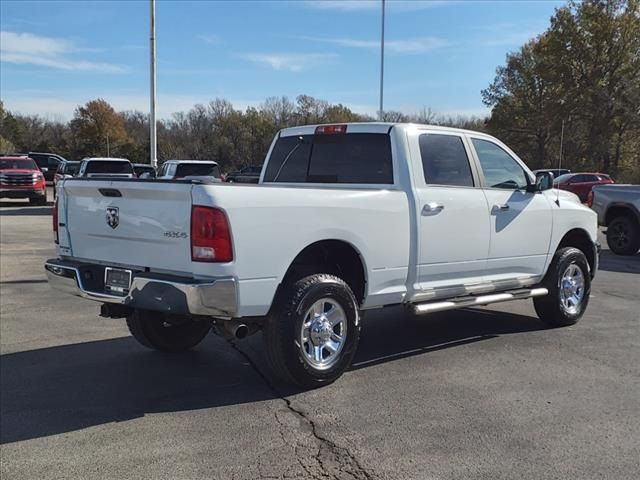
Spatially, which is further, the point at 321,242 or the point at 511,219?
the point at 511,219

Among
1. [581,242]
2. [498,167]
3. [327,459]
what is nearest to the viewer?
[327,459]

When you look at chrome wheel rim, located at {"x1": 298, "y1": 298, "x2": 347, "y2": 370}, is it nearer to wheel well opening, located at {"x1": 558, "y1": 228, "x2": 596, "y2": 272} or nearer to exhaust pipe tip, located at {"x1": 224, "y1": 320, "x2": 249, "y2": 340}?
exhaust pipe tip, located at {"x1": 224, "y1": 320, "x2": 249, "y2": 340}

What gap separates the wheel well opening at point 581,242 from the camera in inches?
291

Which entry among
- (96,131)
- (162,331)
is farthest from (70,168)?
(96,131)

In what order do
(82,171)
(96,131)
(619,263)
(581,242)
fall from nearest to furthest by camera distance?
1. (581,242)
2. (619,263)
3. (82,171)
4. (96,131)

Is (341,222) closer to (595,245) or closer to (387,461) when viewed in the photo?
(387,461)

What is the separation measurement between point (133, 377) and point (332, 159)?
268 cm

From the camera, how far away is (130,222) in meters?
4.76

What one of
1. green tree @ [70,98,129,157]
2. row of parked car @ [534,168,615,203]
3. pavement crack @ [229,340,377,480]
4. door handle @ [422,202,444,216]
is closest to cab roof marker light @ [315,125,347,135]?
door handle @ [422,202,444,216]

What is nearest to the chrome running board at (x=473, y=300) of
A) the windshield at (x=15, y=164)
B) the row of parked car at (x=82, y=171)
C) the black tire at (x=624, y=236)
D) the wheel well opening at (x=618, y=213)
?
the black tire at (x=624, y=236)

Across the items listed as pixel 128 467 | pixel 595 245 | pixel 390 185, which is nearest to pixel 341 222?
pixel 390 185

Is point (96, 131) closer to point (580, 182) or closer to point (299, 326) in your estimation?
point (580, 182)

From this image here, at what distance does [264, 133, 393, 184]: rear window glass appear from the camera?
579 centimetres

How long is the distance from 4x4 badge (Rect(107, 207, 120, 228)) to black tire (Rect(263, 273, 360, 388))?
4.46 feet
